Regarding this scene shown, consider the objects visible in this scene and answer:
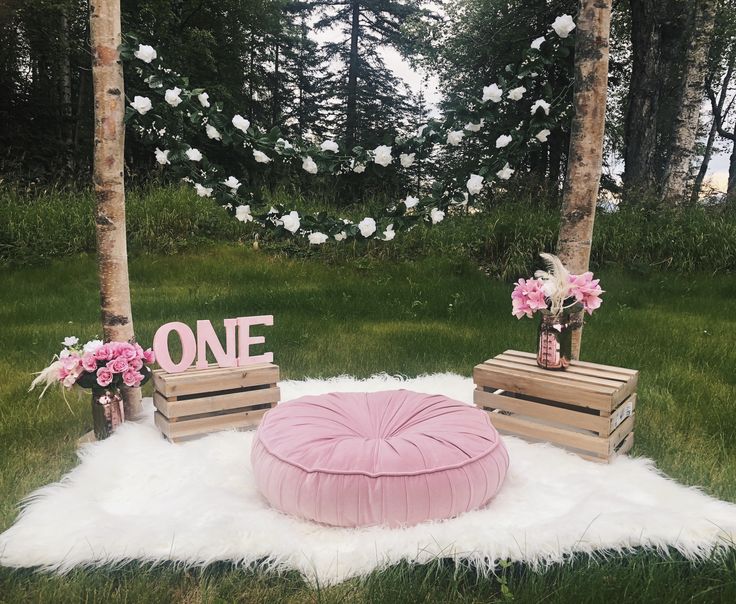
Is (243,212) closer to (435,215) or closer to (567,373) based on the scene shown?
(435,215)

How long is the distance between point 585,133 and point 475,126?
633 mm

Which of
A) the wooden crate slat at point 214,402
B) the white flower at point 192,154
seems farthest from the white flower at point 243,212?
the wooden crate slat at point 214,402

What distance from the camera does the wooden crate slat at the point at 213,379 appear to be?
3.02 meters

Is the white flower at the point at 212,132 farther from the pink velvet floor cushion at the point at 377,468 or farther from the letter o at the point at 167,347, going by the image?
the pink velvet floor cushion at the point at 377,468

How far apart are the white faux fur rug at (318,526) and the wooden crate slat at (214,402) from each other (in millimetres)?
282

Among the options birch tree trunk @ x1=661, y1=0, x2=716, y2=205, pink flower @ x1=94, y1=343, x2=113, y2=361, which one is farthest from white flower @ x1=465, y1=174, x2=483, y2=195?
birch tree trunk @ x1=661, y1=0, x2=716, y2=205

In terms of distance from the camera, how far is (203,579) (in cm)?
196

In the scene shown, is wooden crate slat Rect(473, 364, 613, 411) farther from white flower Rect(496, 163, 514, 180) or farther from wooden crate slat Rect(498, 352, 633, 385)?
white flower Rect(496, 163, 514, 180)

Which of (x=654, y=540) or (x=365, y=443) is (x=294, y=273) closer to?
(x=365, y=443)

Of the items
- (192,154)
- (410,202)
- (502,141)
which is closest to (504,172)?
(502,141)

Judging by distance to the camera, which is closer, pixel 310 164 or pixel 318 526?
pixel 318 526

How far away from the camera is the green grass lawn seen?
1.91 meters

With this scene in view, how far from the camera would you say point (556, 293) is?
2.97 m

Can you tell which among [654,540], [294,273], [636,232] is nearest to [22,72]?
[294,273]
